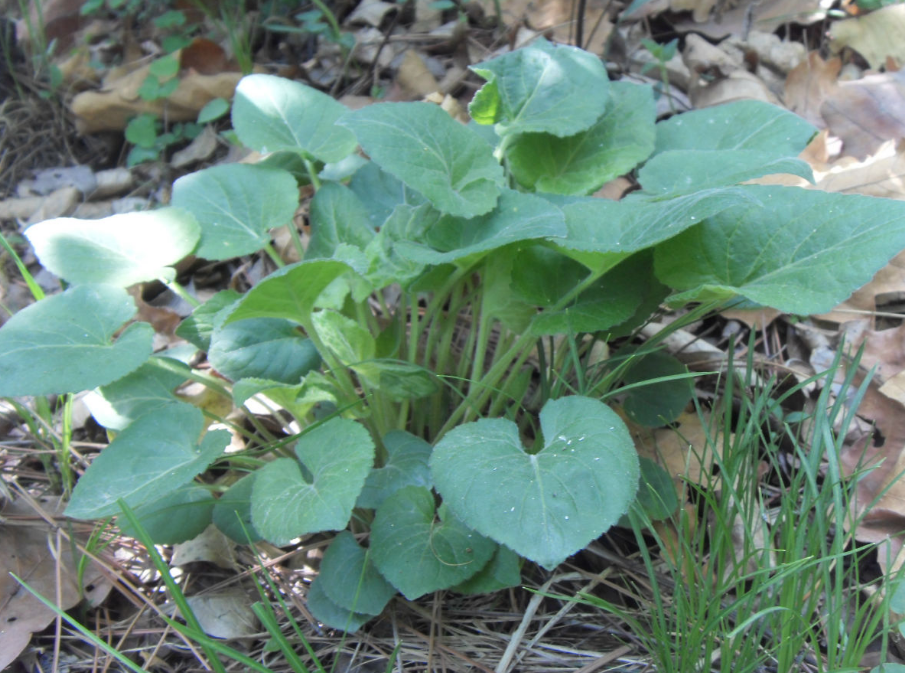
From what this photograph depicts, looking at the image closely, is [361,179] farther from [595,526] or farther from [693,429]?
[595,526]

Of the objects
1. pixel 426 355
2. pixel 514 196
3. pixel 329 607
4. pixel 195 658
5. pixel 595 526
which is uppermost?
pixel 514 196

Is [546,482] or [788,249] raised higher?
[788,249]

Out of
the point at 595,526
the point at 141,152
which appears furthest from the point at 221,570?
the point at 141,152

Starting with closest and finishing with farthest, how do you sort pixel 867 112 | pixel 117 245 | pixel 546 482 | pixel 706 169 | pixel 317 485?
pixel 546 482, pixel 317 485, pixel 706 169, pixel 117 245, pixel 867 112

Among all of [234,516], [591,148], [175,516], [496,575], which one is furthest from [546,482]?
[591,148]

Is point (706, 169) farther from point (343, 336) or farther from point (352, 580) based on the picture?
point (352, 580)

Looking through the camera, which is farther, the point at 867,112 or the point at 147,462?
the point at 867,112
